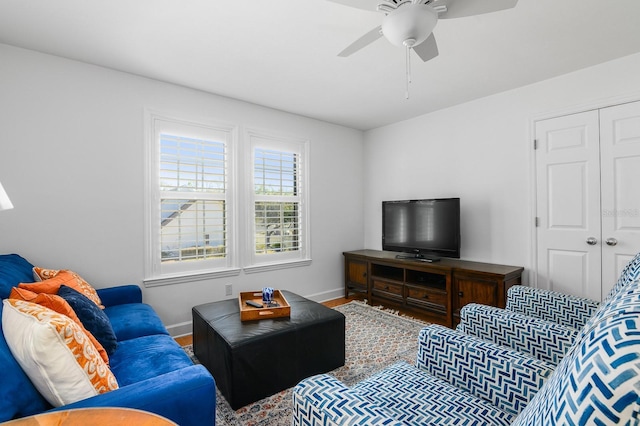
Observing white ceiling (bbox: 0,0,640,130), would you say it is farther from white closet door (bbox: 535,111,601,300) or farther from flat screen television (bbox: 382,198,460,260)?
flat screen television (bbox: 382,198,460,260)

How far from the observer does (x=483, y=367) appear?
4.37ft

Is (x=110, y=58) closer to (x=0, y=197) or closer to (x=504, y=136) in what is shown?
(x=0, y=197)

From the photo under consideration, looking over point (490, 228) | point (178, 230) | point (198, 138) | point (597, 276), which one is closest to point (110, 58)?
point (198, 138)

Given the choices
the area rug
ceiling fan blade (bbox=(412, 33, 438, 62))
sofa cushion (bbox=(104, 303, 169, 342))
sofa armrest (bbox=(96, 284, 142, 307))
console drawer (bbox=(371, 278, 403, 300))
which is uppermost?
ceiling fan blade (bbox=(412, 33, 438, 62))

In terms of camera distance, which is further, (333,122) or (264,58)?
(333,122)

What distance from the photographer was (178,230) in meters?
3.14

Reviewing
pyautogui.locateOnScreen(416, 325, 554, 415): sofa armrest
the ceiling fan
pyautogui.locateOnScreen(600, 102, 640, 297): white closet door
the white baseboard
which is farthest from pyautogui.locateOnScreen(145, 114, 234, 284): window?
pyautogui.locateOnScreen(600, 102, 640, 297): white closet door

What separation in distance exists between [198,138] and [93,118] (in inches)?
36.1

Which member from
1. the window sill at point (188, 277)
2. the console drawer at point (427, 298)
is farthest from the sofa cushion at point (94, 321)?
the console drawer at point (427, 298)

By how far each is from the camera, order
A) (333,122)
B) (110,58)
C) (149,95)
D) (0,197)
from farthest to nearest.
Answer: (333,122)
(149,95)
(110,58)
(0,197)

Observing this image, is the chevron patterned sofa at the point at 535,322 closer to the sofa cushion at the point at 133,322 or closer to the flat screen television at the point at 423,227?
the flat screen television at the point at 423,227

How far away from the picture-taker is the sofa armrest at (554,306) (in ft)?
5.81

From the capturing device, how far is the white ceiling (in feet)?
6.41

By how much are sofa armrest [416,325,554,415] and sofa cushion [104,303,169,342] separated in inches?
69.5
